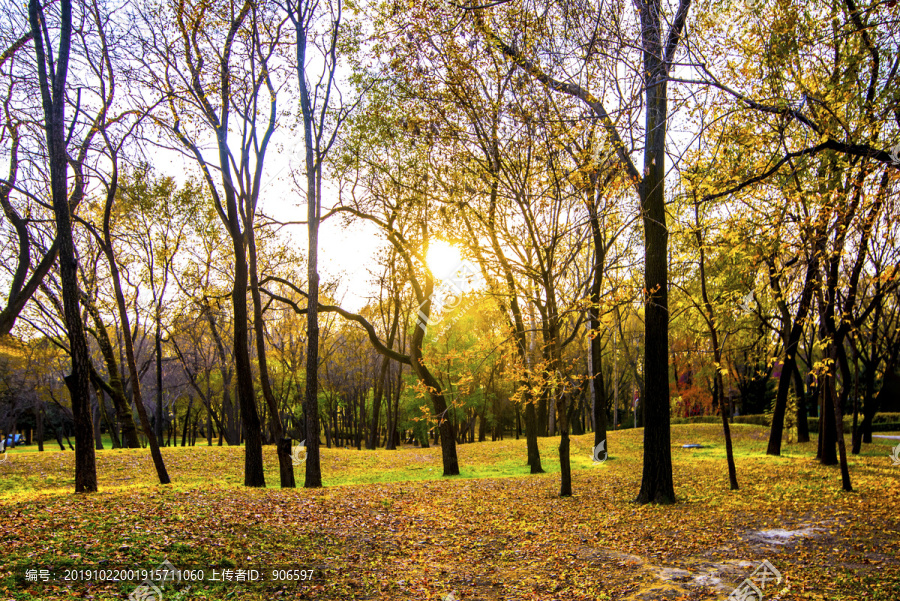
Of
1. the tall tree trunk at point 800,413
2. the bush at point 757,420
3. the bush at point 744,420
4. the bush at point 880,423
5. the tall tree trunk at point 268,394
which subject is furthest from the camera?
the bush at point 744,420

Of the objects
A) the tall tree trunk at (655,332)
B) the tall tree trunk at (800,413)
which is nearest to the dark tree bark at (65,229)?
the tall tree trunk at (655,332)

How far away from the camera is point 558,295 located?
1313 centimetres

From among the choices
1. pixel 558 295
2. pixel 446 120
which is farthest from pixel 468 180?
pixel 558 295

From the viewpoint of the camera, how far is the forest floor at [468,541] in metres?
5.30

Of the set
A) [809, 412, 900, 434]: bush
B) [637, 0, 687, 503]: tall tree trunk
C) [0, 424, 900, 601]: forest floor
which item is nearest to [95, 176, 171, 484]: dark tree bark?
[0, 424, 900, 601]: forest floor

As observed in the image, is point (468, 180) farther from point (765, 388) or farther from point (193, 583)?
point (765, 388)

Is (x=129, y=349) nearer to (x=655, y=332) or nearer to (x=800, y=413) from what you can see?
(x=655, y=332)

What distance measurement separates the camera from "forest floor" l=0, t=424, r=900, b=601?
530cm

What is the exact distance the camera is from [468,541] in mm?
7945

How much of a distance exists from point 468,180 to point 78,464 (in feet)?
33.1

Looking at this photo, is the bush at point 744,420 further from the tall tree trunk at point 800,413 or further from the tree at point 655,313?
the tree at point 655,313

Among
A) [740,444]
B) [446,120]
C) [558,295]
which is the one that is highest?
[446,120]

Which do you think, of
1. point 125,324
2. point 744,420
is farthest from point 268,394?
point 744,420

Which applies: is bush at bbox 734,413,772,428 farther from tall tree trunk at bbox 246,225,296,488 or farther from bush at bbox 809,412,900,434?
tall tree trunk at bbox 246,225,296,488
